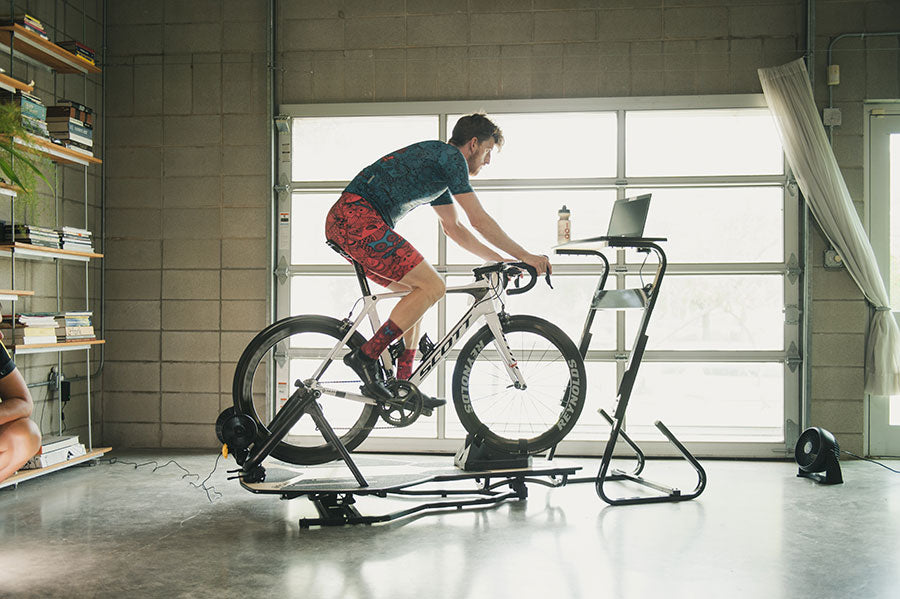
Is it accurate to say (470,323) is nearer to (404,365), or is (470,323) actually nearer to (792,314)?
(404,365)

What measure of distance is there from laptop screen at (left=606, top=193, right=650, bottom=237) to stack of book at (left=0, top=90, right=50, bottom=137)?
2.92 metres

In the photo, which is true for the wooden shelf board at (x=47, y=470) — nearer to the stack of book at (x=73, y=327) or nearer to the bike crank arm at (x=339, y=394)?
the stack of book at (x=73, y=327)

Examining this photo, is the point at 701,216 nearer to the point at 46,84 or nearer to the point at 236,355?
the point at 236,355

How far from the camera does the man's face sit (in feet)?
10.0

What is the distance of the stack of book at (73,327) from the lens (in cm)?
372

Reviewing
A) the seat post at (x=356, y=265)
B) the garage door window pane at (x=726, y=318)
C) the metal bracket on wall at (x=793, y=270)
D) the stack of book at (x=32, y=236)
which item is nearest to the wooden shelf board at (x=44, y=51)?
the stack of book at (x=32, y=236)

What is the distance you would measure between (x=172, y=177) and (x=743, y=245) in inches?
147

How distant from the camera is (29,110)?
348 cm

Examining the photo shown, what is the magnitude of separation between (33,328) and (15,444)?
1936 millimetres

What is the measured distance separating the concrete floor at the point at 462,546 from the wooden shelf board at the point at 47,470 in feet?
0.23

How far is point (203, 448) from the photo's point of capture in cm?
450

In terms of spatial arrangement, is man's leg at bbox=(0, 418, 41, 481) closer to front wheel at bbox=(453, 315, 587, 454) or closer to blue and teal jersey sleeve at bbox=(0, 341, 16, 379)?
blue and teal jersey sleeve at bbox=(0, 341, 16, 379)

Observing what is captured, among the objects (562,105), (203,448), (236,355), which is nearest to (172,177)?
(236,355)

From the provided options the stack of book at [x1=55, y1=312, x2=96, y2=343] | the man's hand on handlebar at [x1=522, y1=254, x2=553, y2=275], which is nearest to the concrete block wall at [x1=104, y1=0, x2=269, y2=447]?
the stack of book at [x1=55, y1=312, x2=96, y2=343]
